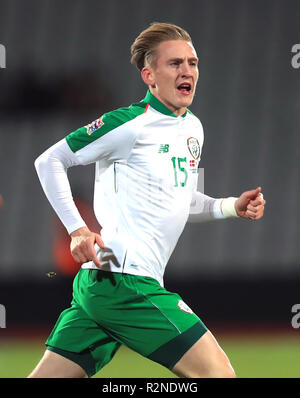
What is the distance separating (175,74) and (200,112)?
5184 mm

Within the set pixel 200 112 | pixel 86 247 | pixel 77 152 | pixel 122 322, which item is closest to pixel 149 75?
pixel 77 152

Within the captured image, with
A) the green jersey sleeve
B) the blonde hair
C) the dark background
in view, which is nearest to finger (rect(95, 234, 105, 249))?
the green jersey sleeve

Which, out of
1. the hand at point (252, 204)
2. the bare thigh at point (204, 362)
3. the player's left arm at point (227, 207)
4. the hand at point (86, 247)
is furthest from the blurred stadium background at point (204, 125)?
the bare thigh at point (204, 362)

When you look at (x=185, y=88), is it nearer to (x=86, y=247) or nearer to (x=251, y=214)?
A: (x=251, y=214)

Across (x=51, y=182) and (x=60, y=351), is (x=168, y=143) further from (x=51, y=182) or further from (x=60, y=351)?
(x=60, y=351)

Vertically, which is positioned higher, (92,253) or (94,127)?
(94,127)

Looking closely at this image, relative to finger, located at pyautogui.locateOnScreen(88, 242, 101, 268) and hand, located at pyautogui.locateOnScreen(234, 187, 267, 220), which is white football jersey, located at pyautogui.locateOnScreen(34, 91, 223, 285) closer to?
finger, located at pyautogui.locateOnScreen(88, 242, 101, 268)

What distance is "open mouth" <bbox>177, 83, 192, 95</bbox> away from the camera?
3344mm

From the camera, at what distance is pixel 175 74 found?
3.35 m

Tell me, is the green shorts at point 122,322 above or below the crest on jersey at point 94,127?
below

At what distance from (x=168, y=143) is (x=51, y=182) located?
21.1 inches

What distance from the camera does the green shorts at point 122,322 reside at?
3.05 meters

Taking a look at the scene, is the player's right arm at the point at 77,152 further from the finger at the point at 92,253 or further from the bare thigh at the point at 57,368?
the bare thigh at the point at 57,368

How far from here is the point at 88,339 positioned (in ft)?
10.6
